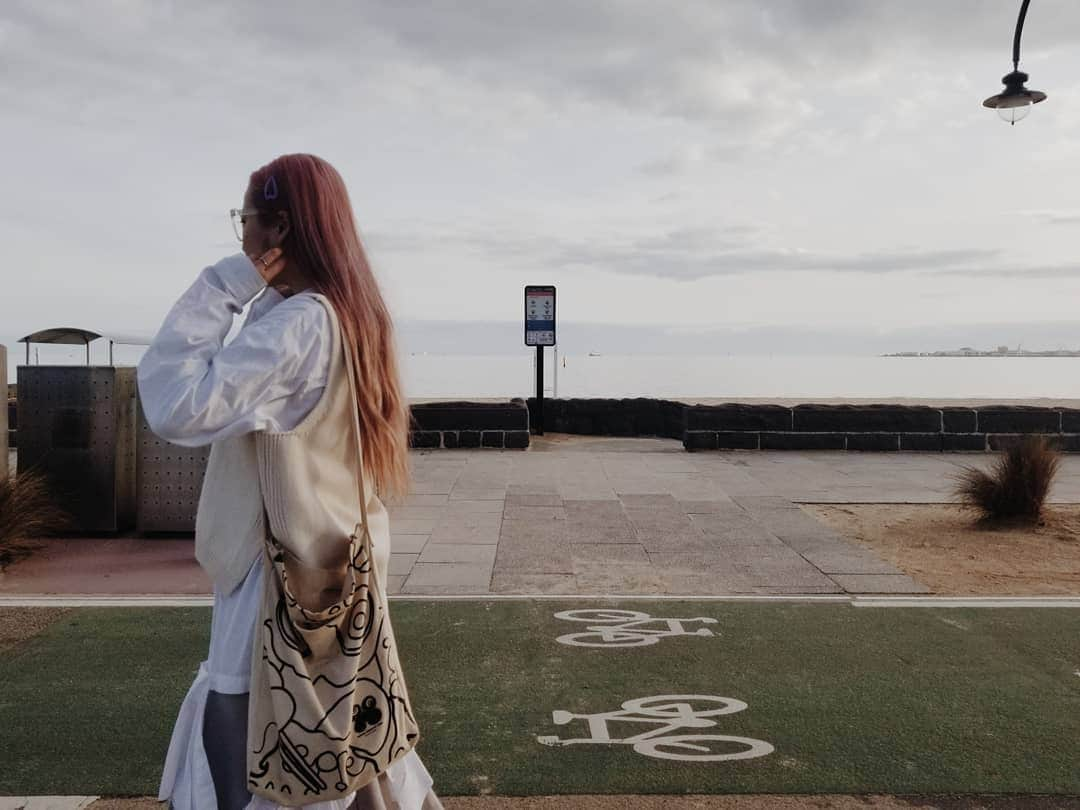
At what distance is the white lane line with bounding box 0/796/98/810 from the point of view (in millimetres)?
3102

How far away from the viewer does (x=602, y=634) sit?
5.06 meters

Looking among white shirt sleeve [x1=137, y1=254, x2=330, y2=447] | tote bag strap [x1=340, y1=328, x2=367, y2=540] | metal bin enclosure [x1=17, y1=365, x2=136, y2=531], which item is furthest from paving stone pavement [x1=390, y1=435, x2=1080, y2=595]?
white shirt sleeve [x1=137, y1=254, x2=330, y2=447]

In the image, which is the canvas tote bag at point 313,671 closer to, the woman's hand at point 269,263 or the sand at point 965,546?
the woman's hand at point 269,263

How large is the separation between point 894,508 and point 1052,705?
17.1 ft

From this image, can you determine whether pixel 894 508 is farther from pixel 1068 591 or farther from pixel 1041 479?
pixel 1068 591

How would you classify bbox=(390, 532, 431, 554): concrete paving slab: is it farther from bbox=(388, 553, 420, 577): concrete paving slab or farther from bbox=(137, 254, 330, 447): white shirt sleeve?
bbox=(137, 254, 330, 447): white shirt sleeve

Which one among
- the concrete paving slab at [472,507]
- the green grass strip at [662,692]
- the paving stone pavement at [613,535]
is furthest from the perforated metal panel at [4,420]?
the concrete paving slab at [472,507]

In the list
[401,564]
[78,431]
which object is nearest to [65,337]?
[78,431]

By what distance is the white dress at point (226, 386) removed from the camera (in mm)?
1712

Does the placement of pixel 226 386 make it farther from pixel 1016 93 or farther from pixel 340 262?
pixel 1016 93

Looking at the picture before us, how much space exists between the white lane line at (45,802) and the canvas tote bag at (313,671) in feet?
5.81

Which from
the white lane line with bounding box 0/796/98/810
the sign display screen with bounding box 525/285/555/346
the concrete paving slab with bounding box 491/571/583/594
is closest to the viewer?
the white lane line with bounding box 0/796/98/810

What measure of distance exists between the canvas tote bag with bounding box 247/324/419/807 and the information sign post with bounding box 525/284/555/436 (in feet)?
47.1

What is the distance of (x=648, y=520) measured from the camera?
841 cm
